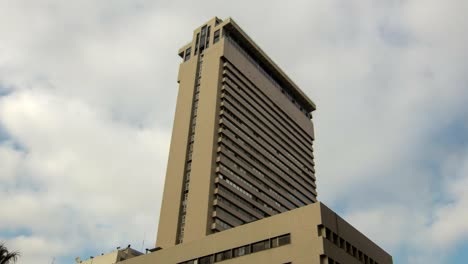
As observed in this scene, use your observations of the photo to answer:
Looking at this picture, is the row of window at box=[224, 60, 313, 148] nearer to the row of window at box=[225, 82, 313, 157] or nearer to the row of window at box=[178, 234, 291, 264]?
the row of window at box=[225, 82, 313, 157]

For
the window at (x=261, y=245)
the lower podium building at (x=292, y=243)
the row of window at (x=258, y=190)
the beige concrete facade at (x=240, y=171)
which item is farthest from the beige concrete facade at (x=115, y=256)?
the window at (x=261, y=245)

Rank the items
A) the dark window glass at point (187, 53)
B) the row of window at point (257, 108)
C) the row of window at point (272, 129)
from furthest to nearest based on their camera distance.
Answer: the dark window glass at point (187, 53) → the row of window at point (257, 108) → the row of window at point (272, 129)

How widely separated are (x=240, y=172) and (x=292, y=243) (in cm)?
3868

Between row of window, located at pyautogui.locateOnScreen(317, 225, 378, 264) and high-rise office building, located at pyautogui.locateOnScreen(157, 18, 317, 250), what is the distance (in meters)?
26.9

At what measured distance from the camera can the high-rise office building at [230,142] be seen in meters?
76.3

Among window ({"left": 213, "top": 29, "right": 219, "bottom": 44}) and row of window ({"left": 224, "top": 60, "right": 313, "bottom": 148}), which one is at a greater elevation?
window ({"left": 213, "top": 29, "right": 219, "bottom": 44})

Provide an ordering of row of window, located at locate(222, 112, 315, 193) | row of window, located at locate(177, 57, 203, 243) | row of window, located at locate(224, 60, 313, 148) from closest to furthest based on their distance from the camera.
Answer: row of window, located at locate(177, 57, 203, 243) → row of window, located at locate(222, 112, 315, 193) → row of window, located at locate(224, 60, 313, 148)

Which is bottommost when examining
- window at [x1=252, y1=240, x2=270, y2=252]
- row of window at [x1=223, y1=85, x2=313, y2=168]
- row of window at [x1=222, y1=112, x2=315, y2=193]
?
window at [x1=252, y1=240, x2=270, y2=252]

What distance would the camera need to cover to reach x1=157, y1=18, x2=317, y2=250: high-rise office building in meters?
76.3

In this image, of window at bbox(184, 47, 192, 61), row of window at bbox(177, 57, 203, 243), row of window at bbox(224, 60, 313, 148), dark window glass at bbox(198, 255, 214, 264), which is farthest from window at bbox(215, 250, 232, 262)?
window at bbox(184, 47, 192, 61)

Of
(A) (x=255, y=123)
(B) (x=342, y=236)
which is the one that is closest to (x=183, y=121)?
(A) (x=255, y=123)

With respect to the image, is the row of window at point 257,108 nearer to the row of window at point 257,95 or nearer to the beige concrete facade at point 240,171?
the row of window at point 257,95

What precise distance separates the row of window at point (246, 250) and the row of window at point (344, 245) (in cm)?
387

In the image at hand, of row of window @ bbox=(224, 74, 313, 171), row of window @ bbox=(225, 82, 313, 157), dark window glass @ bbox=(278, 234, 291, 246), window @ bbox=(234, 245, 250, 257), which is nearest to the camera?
dark window glass @ bbox=(278, 234, 291, 246)
